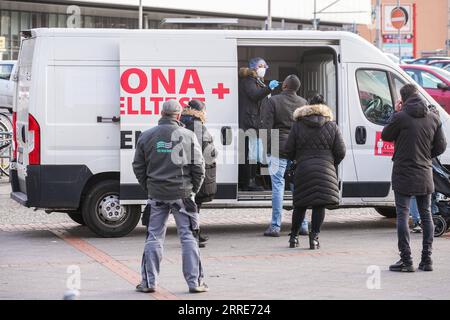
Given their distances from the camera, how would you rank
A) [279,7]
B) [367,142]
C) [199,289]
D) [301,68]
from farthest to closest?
[279,7] → [301,68] → [367,142] → [199,289]

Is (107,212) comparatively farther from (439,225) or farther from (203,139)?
(439,225)

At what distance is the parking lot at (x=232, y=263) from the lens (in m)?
9.04

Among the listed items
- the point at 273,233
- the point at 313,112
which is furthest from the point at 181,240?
the point at 273,233

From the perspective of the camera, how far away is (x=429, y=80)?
22250 millimetres

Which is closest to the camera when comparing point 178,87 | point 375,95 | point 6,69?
point 178,87

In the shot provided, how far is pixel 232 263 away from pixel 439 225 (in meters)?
3.12

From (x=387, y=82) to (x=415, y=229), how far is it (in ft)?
6.13

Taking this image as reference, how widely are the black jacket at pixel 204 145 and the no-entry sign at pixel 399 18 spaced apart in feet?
79.9

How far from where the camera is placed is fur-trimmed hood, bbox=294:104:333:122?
11438 millimetres

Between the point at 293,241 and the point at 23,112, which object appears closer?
the point at 293,241

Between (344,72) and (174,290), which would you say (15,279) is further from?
(344,72)

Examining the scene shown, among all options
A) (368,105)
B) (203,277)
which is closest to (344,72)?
(368,105)

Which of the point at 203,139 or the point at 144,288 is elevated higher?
the point at 203,139
